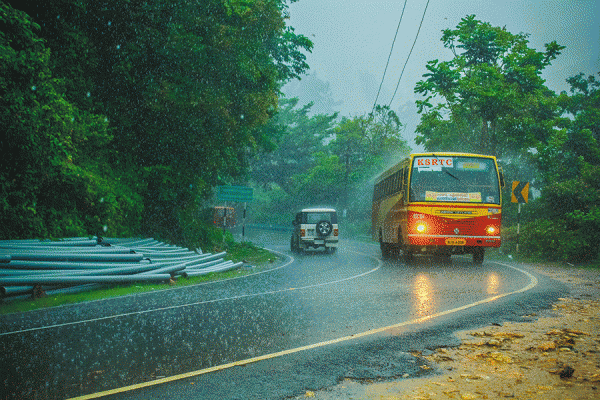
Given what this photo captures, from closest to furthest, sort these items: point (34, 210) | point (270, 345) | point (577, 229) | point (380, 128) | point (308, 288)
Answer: point (270, 345), point (308, 288), point (34, 210), point (577, 229), point (380, 128)

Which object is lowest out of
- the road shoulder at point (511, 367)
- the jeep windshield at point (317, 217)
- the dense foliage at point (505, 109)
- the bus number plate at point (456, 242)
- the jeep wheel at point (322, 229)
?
the road shoulder at point (511, 367)

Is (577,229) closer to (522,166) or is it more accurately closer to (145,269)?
(145,269)

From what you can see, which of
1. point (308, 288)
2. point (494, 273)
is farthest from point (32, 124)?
point (494, 273)

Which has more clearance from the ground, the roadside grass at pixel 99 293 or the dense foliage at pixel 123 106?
the dense foliage at pixel 123 106

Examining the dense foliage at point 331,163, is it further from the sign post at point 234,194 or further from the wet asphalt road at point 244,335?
the wet asphalt road at point 244,335

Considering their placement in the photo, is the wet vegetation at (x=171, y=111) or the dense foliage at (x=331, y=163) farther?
the dense foliage at (x=331, y=163)

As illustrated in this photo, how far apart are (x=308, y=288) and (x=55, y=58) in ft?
32.9

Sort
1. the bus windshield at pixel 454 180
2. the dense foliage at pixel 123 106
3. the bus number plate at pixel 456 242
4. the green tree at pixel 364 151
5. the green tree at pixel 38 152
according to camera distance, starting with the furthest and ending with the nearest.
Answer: the green tree at pixel 364 151
the bus windshield at pixel 454 180
the bus number plate at pixel 456 242
the dense foliage at pixel 123 106
the green tree at pixel 38 152

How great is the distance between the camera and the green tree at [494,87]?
2831 centimetres

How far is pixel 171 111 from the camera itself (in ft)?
60.0

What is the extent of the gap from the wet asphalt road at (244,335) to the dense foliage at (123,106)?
4598mm

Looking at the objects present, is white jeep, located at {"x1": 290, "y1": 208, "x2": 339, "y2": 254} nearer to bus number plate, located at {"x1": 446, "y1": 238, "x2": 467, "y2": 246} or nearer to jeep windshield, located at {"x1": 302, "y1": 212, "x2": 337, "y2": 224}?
jeep windshield, located at {"x1": 302, "y1": 212, "x2": 337, "y2": 224}

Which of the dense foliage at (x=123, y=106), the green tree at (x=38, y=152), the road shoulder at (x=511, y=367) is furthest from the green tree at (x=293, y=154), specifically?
the road shoulder at (x=511, y=367)

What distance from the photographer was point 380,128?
58750 mm
